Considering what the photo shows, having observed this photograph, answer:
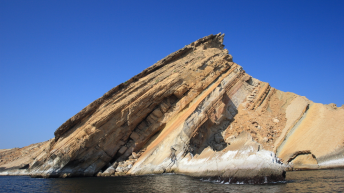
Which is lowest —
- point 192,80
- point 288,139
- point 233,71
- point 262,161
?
point 262,161

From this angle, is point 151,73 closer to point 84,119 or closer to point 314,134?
point 84,119

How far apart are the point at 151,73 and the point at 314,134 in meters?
14.3

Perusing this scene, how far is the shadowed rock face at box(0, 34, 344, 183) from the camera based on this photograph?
50.7 feet

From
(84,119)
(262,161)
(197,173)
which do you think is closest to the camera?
(262,161)

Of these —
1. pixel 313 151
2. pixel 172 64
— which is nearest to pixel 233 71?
pixel 172 64

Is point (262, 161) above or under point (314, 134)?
under

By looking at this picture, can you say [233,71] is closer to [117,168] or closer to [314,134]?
[314,134]

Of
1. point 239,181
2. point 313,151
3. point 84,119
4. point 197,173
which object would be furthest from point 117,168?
point 313,151

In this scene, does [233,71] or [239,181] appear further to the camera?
[233,71]

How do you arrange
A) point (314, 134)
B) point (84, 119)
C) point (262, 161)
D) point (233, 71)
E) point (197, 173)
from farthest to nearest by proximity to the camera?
1. point (233, 71)
2. point (84, 119)
3. point (314, 134)
4. point (197, 173)
5. point (262, 161)

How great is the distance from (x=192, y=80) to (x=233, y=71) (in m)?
4.84

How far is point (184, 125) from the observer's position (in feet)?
50.7

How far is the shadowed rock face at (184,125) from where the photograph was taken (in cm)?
1545

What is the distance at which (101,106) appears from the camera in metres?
18.6
